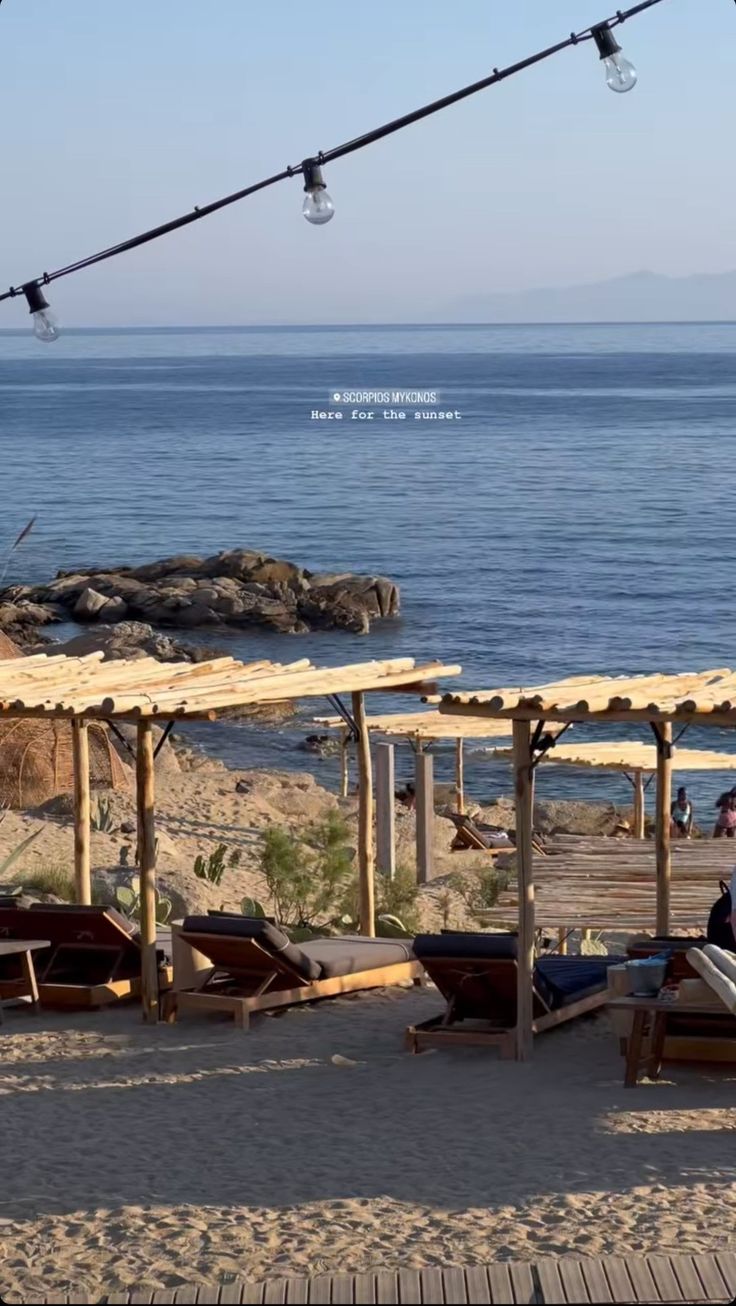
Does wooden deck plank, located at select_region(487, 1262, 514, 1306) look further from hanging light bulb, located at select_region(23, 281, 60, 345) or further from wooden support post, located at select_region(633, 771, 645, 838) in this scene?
wooden support post, located at select_region(633, 771, 645, 838)

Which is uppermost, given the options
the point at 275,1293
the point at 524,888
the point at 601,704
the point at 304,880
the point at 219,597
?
the point at 601,704

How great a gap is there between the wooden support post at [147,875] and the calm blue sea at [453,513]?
1593 centimetres

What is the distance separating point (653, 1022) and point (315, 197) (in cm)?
454

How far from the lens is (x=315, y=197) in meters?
6.13

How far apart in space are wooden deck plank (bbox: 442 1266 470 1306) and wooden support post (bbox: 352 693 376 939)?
6.08 meters

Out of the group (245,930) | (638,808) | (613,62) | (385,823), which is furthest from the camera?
(638,808)

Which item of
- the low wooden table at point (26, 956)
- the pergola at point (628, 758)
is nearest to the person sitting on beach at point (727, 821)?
the pergola at point (628, 758)

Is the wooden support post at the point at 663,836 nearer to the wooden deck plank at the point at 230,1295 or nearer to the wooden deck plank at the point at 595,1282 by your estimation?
the wooden deck plank at the point at 595,1282

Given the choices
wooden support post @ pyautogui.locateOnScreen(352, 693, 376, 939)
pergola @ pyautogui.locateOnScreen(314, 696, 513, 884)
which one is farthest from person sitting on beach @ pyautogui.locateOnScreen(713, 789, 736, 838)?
wooden support post @ pyautogui.locateOnScreen(352, 693, 376, 939)

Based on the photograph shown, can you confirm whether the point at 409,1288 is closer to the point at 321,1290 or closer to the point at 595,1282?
the point at 321,1290

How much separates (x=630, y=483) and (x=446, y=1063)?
2724 inches

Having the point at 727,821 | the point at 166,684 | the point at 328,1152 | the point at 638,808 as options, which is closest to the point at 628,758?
the point at 638,808

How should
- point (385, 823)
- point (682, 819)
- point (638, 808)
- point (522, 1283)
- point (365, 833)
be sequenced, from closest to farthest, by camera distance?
1. point (522, 1283)
2. point (365, 833)
3. point (385, 823)
4. point (638, 808)
5. point (682, 819)

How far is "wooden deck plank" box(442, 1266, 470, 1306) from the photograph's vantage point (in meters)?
5.05
